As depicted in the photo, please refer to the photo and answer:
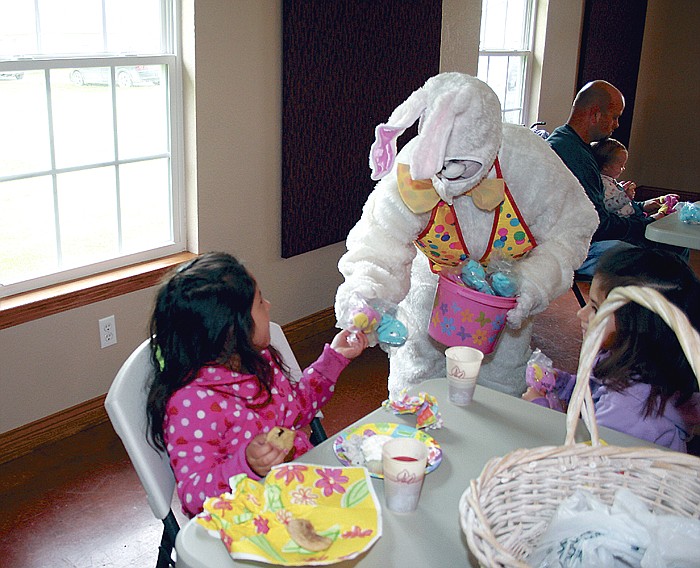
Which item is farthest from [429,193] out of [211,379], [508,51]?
[508,51]

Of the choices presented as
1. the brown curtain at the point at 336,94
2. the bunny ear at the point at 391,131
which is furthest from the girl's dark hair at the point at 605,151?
the bunny ear at the point at 391,131

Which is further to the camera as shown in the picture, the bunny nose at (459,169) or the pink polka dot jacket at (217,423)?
the bunny nose at (459,169)

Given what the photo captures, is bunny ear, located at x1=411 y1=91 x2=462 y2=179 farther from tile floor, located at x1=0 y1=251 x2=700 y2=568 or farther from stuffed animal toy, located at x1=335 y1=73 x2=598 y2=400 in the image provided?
tile floor, located at x1=0 y1=251 x2=700 y2=568

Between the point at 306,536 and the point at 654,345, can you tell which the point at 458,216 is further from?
the point at 306,536

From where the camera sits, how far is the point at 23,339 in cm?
281

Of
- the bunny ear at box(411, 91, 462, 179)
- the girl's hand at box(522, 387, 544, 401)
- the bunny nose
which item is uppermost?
the bunny ear at box(411, 91, 462, 179)

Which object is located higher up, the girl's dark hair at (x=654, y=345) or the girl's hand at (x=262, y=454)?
the girl's dark hair at (x=654, y=345)

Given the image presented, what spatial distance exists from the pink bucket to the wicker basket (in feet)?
2.24

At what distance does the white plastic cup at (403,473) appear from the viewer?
4.37 feet

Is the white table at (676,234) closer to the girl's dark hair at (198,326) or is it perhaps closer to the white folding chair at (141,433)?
the girl's dark hair at (198,326)

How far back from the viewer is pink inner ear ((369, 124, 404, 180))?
2049 millimetres

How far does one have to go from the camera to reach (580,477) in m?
1.28

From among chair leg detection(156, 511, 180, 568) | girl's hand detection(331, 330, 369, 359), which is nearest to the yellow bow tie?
girl's hand detection(331, 330, 369, 359)

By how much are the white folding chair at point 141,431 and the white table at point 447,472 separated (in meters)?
0.25
